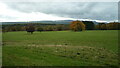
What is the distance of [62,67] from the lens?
857 cm

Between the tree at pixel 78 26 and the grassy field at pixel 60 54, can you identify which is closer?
the grassy field at pixel 60 54

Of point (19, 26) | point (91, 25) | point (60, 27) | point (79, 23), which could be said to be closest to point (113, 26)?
point (91, 25)

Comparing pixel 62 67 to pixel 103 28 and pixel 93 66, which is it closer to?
pixel 93 66

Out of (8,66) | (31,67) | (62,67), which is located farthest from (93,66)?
(8,66)

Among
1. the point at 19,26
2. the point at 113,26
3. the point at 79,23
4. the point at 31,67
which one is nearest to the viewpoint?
the point at 31,67

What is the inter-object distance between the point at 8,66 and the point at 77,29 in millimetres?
83931

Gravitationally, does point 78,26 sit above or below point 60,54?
above

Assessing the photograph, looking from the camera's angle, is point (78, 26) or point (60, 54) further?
point (78, 26)

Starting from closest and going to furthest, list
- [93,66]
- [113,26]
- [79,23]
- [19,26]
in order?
1. [93,66]
2. [79,23]
3. [113,26]
4. [19,26]

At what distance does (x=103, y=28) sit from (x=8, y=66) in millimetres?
97918

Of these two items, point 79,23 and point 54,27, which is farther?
point 54,27

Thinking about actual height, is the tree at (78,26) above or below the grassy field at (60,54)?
above

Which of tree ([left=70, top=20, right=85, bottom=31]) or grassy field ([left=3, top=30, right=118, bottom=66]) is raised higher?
tree ([left=70, top=20, right=85, bottom=31])

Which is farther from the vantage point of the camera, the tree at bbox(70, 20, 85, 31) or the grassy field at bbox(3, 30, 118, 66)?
the tree at bbox(70, 20, 85, 31)
